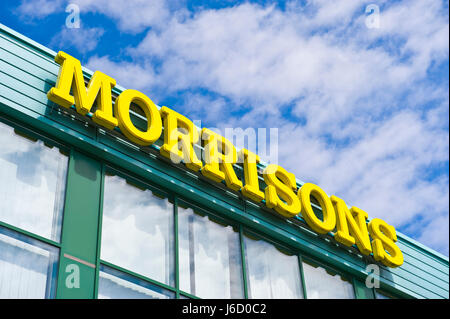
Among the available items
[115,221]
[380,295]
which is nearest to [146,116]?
[115,221]

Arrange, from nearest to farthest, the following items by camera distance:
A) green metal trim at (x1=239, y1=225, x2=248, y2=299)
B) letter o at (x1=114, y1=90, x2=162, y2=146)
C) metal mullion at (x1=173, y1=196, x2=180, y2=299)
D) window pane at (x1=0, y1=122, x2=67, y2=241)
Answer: window pane at (x1=0, y1=122, x2=67, y2=241) < metal mullion at (x1=173, y1=196, x2=180, y2=299) < letter o at (x1=114, y1=90, x2=162, y2=146) < green metal trim at (x1=239, y1=225, x2=248, y2=299)

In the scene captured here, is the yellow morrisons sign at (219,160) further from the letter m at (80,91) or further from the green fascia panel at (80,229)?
→ the green fascia panel at (80,229)

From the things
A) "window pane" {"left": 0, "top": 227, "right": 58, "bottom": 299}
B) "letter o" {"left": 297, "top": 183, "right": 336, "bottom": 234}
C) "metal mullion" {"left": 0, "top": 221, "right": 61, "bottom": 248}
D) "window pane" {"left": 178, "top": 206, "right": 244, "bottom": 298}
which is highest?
"letter o" {"left": 297, "top": 183, "right": 336, "bottom": 234}

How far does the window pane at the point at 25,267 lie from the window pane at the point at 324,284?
274 inches

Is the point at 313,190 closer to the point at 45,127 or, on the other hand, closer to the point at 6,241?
the point at 45,127

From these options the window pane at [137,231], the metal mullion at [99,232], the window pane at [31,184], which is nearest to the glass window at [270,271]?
the window pane at [137,231]

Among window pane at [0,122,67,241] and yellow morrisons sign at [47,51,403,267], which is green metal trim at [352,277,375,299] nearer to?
yellow morrisons sign at [47,51,403,267]

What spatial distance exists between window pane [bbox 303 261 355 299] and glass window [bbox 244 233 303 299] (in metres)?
0.40

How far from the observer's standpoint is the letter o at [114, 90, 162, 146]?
14.4m

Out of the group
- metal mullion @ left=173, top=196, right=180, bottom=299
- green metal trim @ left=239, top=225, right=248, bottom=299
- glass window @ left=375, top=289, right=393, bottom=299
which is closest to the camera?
metal mullion @ left=173, top=196, right=180, bottom=299

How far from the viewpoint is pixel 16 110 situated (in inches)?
513

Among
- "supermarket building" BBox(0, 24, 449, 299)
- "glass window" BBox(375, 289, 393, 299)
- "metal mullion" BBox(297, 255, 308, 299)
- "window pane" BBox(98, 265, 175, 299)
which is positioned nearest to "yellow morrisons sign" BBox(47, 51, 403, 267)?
"supermarket building" BBox(0, 24, 449, 299)

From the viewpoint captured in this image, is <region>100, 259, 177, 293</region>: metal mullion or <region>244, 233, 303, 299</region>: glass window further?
<region>244, 233, 303, 299</region>: glass window
